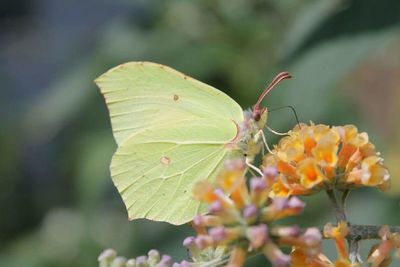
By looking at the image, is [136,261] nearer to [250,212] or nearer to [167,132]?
[250,212]

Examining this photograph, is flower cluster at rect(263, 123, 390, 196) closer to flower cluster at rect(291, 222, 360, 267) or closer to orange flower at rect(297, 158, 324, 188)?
orange flower at rect(297, 158, 324, 188)

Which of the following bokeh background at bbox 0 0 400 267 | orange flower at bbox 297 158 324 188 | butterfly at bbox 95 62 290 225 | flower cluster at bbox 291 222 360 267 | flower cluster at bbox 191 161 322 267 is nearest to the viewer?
flower cluster at bbox 191 161 322 267

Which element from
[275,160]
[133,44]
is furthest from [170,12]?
[275,160]

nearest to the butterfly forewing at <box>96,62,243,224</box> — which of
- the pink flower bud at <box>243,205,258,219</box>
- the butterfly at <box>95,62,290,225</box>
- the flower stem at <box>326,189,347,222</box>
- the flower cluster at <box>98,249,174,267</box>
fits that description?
the butterfly at <box>95,62,290,225</box>

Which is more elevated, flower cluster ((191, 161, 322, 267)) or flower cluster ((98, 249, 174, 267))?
flower cluster ((191, 161, 322, 267))

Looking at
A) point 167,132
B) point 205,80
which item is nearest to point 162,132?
point 167,132

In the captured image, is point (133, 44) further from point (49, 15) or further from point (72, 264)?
point (49, 15)
